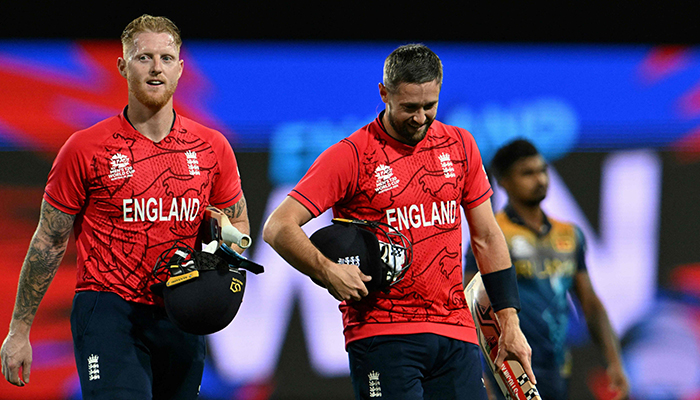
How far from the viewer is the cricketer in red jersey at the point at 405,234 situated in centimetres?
296

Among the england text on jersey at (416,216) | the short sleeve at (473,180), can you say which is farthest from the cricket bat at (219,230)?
the short sleeve at (473,180)

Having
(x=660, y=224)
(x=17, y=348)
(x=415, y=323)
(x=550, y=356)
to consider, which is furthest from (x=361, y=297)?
(x=660, y=224)

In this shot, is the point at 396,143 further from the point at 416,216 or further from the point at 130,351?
the point at 130,351

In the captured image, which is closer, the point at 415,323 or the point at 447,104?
the point at 415,323

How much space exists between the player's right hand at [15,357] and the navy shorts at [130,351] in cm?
25

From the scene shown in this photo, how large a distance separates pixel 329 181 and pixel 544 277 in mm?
2046

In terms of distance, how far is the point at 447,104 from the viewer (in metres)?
5.92

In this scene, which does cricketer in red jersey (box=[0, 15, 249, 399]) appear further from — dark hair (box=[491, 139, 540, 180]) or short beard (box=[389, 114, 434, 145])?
dark hair (box=[491, 139, 540, 180])

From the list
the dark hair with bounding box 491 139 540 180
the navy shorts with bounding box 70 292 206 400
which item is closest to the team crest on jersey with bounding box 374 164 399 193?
the navy shorts with bounding box 70 292 206 400

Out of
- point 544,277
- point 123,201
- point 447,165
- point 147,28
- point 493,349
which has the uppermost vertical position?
point 147,28

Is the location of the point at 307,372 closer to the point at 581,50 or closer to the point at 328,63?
the point at 328,63

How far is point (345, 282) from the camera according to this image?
2.85 m

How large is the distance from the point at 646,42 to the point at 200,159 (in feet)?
13.8

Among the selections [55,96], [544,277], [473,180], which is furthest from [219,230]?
[55,96]
